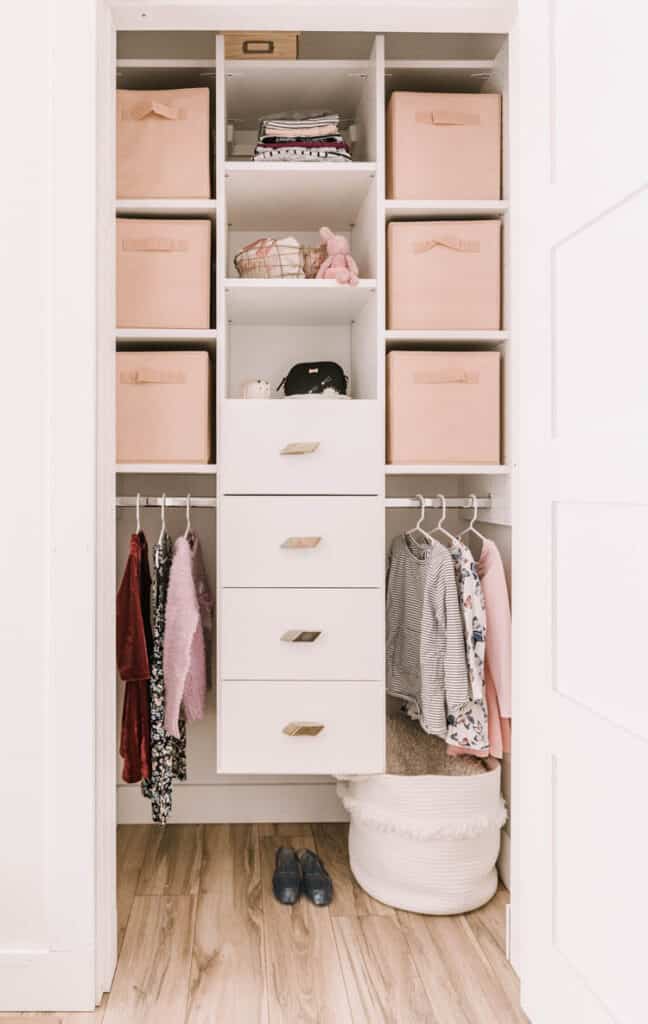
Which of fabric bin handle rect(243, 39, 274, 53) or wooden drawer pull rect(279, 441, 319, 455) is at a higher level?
fabric bin handle rect(243, 39, 274, 53)

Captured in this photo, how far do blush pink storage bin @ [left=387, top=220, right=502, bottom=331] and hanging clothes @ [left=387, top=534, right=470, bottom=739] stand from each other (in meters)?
0.62

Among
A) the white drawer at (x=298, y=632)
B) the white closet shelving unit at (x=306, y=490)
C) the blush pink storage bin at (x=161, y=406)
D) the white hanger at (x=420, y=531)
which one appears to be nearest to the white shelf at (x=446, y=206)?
the white closet shelving unit at (x=306, y=490)

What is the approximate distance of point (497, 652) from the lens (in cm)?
208

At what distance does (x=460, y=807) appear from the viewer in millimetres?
2031

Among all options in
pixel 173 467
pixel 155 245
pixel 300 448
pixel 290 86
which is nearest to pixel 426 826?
pixel 300 448

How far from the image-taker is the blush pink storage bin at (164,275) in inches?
80.7

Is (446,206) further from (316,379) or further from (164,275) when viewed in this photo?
(164,275)

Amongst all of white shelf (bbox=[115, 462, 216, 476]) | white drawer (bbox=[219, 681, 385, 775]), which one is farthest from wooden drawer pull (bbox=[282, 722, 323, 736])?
white shelf (bbox=[115, 462, 216, 476])

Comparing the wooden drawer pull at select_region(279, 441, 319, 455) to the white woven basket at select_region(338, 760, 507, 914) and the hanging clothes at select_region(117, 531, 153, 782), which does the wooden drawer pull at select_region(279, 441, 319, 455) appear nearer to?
the hanging clothes at select_region(117, 531, 153, 782)

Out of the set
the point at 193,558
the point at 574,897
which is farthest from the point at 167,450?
the point at 574,897

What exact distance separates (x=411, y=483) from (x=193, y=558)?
799mm

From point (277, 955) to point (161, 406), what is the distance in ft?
4.53

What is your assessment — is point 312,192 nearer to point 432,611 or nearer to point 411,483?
point 411,483

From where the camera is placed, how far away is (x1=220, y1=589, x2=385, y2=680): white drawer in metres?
2.01
